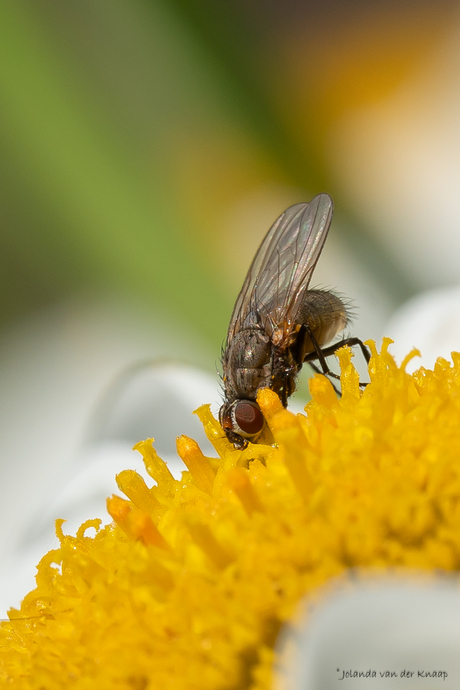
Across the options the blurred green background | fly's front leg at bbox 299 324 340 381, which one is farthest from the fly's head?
the blurred green background

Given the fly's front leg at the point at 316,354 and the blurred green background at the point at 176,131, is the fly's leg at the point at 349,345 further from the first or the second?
the blurred green background at the point at 176,131

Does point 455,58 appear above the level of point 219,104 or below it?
below

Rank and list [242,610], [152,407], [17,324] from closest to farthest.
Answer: [242,610], [152,407], [17,324]

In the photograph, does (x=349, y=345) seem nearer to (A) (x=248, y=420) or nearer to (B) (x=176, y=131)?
(A) (x=248, y=420)

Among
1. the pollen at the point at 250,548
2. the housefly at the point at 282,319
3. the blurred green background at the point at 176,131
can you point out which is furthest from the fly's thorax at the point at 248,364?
the blurred green background at the point at 176,131

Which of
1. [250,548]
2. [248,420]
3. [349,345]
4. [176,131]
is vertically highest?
[176,131]

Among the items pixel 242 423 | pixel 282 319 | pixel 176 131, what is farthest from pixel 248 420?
pixel 176 131

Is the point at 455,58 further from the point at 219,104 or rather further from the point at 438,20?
the point at 219,104

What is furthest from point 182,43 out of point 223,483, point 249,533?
point 249,533
